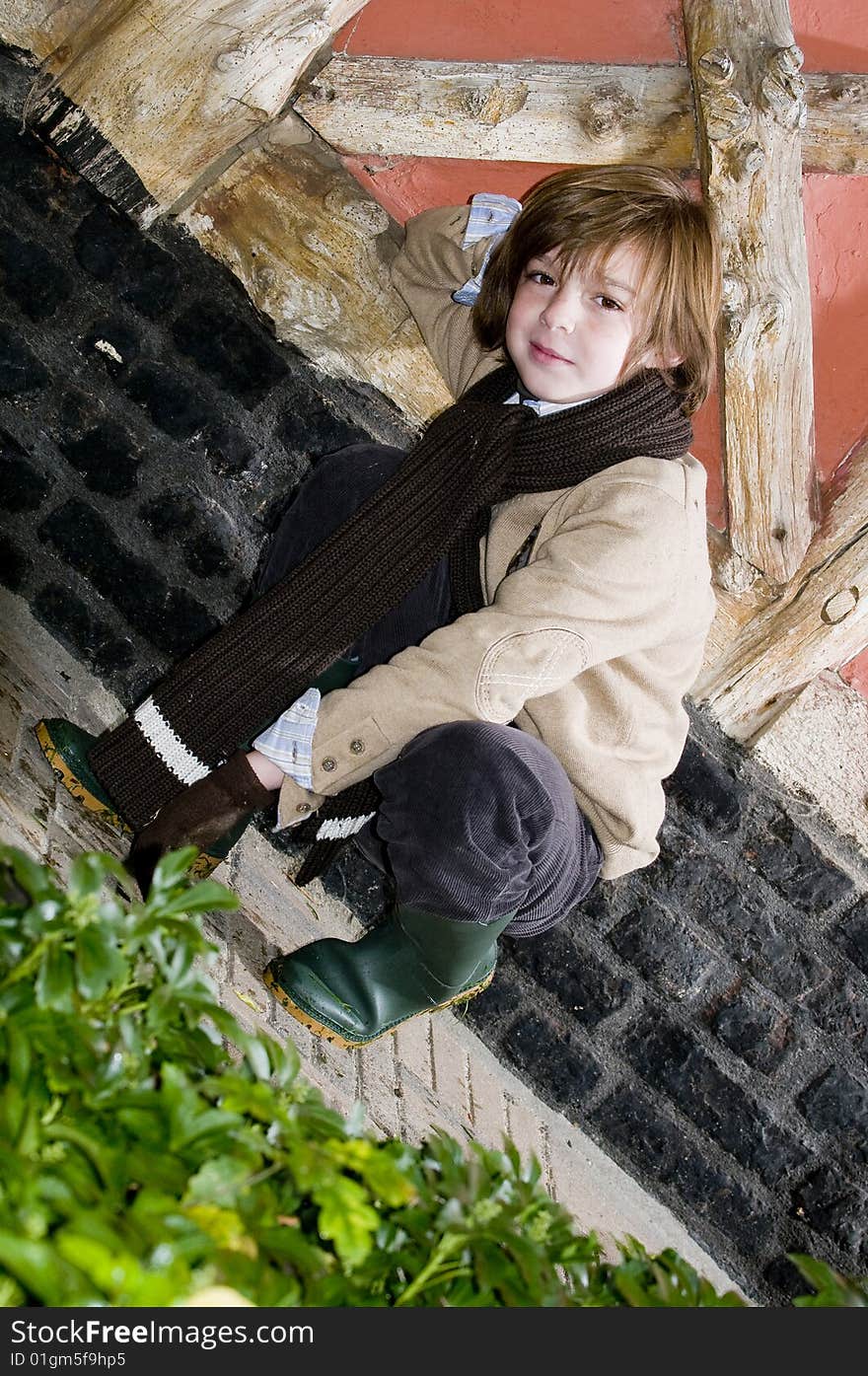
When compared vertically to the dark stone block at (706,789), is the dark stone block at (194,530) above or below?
above

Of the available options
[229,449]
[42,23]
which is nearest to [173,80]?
[42,23]

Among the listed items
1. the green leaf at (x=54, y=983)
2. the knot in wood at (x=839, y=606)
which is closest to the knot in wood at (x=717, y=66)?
the knot in wood at (x=839, y=606)

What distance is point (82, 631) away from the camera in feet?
8.25

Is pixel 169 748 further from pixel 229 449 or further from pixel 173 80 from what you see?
pixel 173 80

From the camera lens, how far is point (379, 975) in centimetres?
187

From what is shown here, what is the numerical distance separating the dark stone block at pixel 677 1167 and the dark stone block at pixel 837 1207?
87 mm

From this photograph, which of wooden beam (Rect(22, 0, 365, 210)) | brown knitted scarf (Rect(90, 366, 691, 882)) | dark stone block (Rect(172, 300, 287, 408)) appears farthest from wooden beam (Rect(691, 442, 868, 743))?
wooden beam (Rect(22, 0, 365, 210))

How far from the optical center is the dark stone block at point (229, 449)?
2.42 metres

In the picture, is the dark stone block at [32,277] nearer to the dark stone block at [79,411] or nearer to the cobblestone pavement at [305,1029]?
the dark stone block at [79,411]

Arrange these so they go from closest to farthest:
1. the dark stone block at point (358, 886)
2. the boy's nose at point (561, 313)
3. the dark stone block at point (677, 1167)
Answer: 1. the boy's nose at point (561, 313)
2. the dark stone block at point (677, 1167)
3. the dark stone block at point (358, 886)

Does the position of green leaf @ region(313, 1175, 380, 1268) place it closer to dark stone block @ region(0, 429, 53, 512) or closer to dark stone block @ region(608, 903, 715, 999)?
dark stone block @ region(608, 903, 715, 999)

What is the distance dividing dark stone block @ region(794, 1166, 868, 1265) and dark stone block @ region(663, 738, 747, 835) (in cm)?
71
